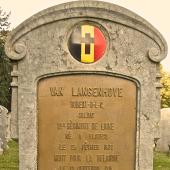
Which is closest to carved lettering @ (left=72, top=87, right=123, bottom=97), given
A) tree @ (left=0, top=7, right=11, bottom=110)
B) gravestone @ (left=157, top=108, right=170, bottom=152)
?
gravestone @ (left=157, top=108, right=170, bottom=152)

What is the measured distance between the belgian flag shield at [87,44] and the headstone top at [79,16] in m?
0.17

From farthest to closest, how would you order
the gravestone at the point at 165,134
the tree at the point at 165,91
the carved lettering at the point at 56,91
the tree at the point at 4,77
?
the tree at the point at 165,91 < the tree at the point at 4,77 < the gravestone at the point at 165,134 < the carved lettering at the point at 56,91

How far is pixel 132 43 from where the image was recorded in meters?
6.50

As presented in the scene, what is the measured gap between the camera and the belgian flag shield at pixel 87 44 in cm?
646

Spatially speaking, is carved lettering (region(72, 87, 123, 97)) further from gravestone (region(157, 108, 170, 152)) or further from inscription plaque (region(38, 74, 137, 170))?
gravestone (region(157, 108, 170, 152))

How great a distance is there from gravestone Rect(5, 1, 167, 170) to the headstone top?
13 millimetres

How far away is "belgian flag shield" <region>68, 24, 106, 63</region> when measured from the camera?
6.46 meters

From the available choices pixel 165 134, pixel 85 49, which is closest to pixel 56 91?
pixel 85 49

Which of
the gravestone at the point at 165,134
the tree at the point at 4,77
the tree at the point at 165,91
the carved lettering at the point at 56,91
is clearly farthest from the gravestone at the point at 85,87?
the tree at the point at 165,91

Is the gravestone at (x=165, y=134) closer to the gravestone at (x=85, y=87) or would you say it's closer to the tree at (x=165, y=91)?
the gravestone at (x=85, y=87)

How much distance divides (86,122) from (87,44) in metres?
1.00

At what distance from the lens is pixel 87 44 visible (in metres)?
6.48

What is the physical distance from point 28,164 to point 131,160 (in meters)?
1.34

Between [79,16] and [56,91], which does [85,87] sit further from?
[79,16]
